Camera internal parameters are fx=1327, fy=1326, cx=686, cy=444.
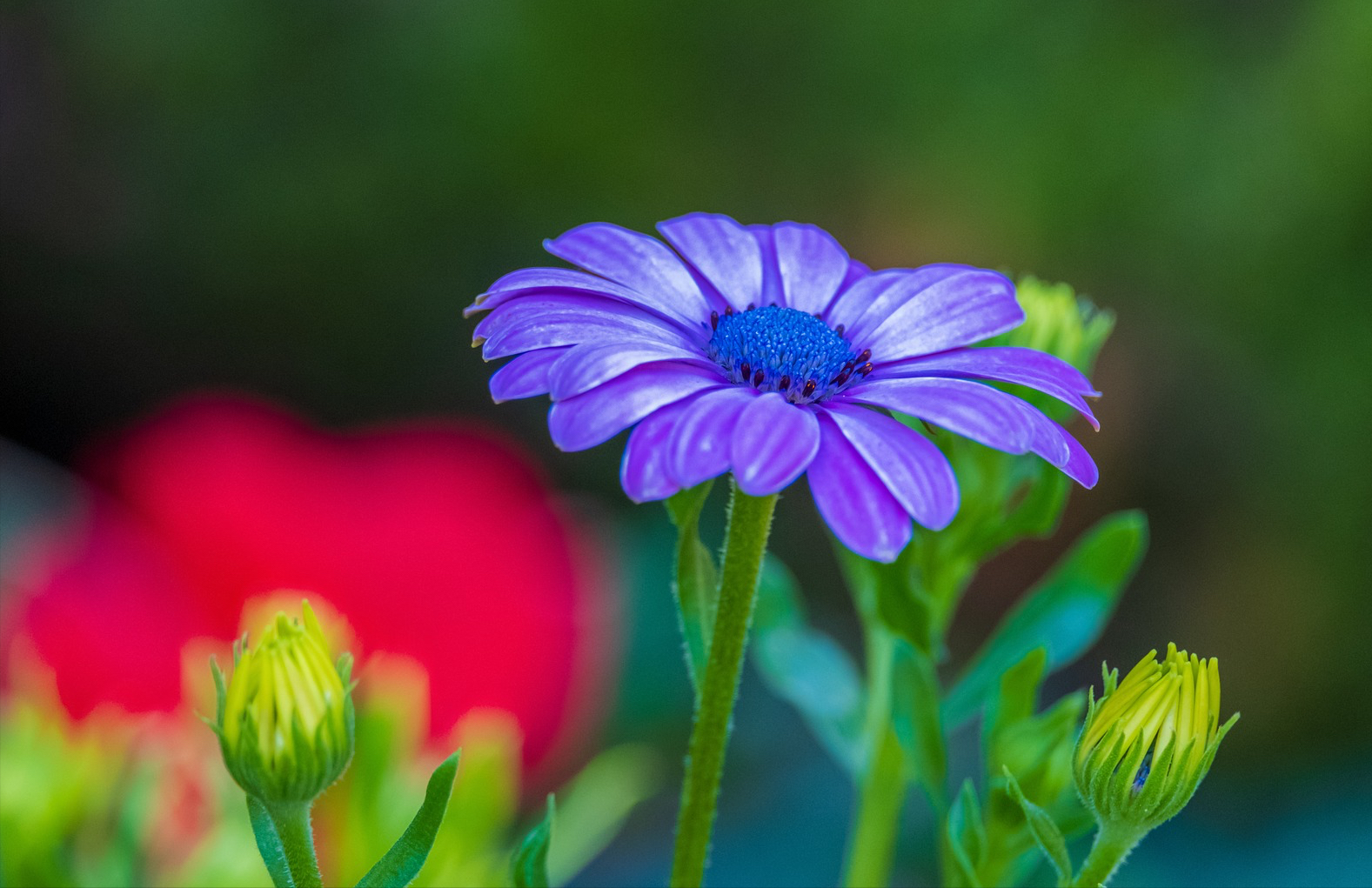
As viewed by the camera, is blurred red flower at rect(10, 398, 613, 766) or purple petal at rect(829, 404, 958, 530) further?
blurred red flower at rect(10, 398, 613, 766)

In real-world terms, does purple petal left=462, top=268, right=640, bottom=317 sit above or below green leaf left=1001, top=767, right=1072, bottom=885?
above

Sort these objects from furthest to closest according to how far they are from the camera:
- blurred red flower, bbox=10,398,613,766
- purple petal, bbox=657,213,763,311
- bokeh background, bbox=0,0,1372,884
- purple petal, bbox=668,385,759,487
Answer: bokeh background, bbox=0,0,1372,884
blurred red flower, bbox=10,398,613,766
purple petal, bbox=657,213,763,311
purple petal, bbox=668,385,759,487

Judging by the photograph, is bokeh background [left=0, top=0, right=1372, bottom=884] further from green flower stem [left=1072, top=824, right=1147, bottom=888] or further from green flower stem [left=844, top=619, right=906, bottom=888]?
green flower stem [left=1072, top=824, right=1147, bottom=888]

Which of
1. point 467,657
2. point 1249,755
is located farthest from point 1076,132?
point 467,657

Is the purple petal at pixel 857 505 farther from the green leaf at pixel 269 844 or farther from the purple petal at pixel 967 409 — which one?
the green leaf at pixel 269 844

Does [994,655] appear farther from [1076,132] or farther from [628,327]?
[1076,132]

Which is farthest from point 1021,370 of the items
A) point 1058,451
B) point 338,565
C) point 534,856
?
point 338,565

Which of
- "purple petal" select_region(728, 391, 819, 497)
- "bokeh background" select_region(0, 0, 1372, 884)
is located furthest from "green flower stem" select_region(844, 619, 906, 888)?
"bokeh background" select_region(0, 0, 1372, 884)
